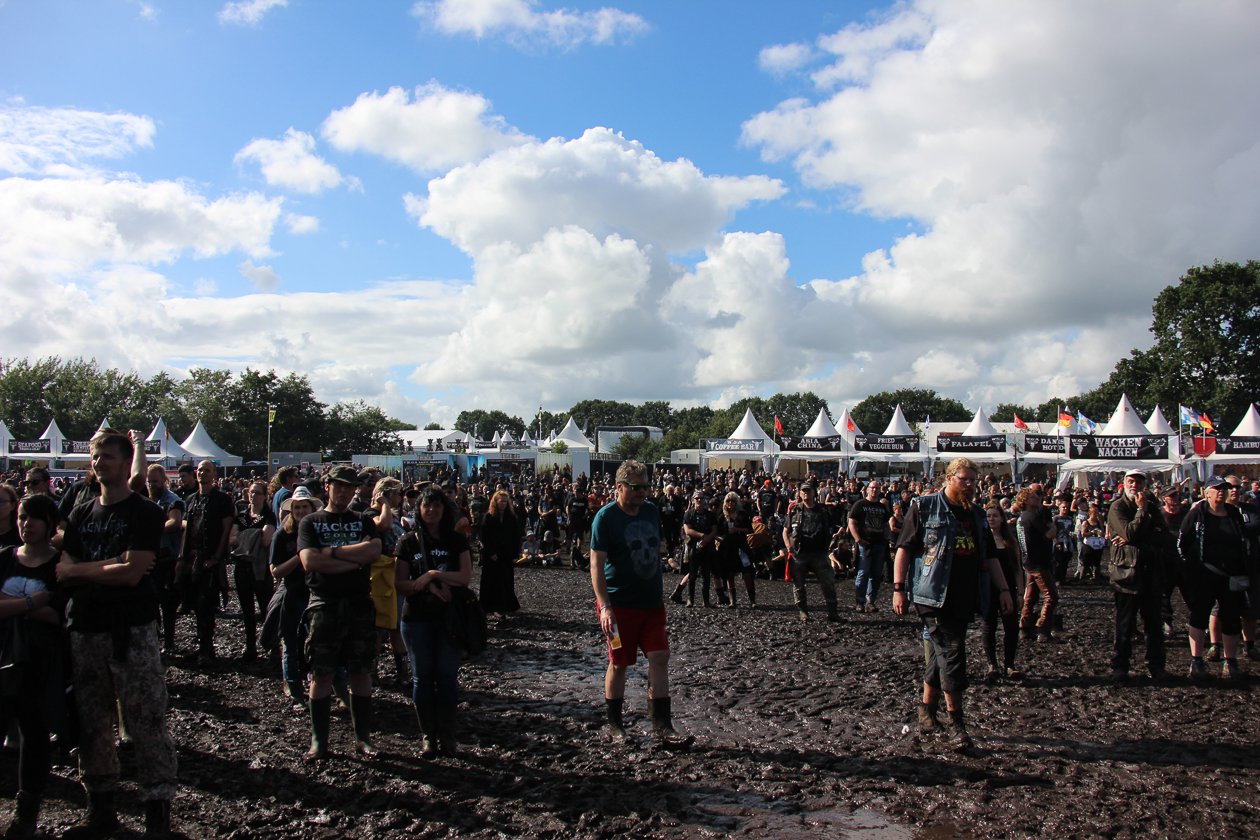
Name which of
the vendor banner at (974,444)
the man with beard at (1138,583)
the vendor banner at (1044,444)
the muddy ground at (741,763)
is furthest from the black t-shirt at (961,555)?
the vendor banner at (974,444)

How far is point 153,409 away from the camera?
76.1 m

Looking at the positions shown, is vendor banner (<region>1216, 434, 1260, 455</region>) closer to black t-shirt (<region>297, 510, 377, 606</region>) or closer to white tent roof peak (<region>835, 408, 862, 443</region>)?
white tent roof peak (<region>835, 408, 862, 443</region>)

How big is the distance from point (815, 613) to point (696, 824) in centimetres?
721

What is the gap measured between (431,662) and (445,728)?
42 cm

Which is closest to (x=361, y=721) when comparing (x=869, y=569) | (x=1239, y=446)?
(x=869, y=569)

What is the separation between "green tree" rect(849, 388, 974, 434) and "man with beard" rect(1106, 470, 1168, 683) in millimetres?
109335

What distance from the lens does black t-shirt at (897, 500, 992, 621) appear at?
530cm

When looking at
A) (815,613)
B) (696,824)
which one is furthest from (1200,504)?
(696,824)

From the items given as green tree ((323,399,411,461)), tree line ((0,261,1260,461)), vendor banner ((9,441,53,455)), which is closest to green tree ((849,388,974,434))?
tree line ((0,261,1260,461))

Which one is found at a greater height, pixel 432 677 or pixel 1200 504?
pixel 1200 504

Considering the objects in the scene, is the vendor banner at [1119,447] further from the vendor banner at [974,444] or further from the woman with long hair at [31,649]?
the woman with long hair at [31,649]

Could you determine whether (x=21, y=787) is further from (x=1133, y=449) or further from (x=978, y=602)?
(x=1133, y=449)

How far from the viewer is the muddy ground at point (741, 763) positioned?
13.3 feet

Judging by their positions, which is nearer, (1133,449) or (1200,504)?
(1200,504)
